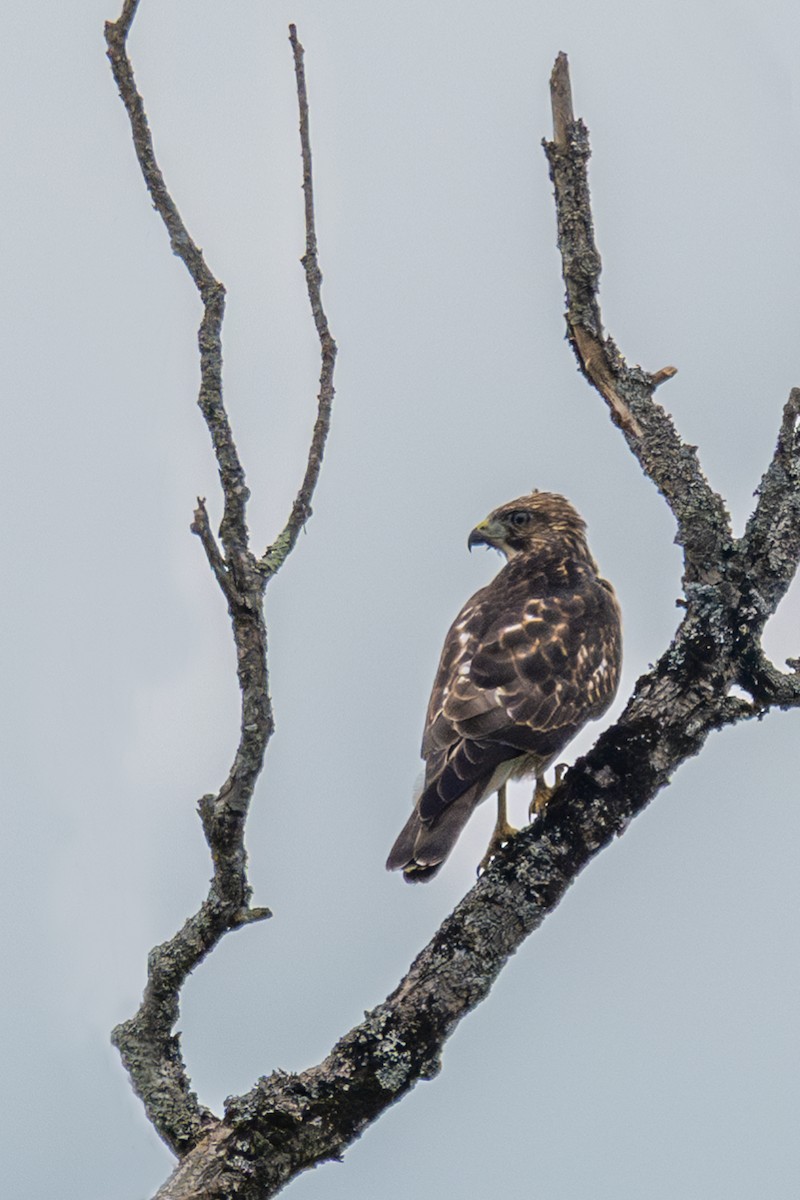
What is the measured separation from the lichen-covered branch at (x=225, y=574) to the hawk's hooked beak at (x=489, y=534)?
4.36 metres

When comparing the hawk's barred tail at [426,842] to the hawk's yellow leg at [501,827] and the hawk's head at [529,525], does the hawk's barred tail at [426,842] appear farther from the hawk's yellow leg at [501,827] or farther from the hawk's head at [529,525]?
the hawk's head at [529,525]

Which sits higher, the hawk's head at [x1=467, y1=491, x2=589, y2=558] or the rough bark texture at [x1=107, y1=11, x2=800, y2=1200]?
the hawk's head at [x1=467, y1=491, x2=589, y2=558]

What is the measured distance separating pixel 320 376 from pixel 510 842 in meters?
1.79

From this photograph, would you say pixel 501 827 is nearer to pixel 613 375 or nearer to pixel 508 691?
pixel 508 691

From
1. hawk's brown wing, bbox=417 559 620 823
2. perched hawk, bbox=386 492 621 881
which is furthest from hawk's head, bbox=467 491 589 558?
hawk's brown wing, bbox=417 559 620 823

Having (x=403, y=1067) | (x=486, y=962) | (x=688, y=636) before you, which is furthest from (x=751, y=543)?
(x=403, y=1067)

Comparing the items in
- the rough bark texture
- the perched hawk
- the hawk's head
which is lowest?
the rough bark texture

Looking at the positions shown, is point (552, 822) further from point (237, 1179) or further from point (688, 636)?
point (237, 1179)

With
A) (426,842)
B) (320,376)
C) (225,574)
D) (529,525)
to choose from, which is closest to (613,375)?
(320,376)

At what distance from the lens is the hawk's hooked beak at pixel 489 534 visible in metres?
9.29

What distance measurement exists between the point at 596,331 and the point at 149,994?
10.7ft

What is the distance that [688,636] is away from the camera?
18.8 ft

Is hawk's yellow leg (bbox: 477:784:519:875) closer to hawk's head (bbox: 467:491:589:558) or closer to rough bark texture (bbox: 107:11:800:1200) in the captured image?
rough bark texture (bbox: 107:11:800:1200)

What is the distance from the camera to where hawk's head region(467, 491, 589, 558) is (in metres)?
9.11
